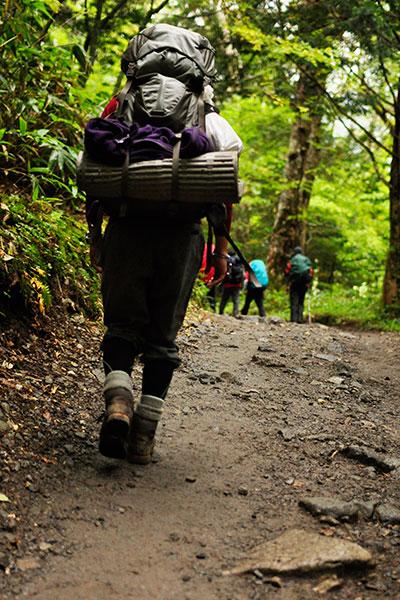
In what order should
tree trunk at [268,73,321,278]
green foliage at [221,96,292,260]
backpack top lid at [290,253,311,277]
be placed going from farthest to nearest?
green foliage at [221,96,292,260] → tree trunk at [268,73,321,278] → backpack top lid at [290,253,311,277]

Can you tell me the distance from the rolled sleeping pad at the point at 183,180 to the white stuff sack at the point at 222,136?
0.21 metres

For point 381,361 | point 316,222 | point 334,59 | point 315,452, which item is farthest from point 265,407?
point 316,222

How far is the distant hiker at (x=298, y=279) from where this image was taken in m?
14.9

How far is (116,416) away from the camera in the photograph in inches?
111

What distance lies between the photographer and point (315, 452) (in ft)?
12.5

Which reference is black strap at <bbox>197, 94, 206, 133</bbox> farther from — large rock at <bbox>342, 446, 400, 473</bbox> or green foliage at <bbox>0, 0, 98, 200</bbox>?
green foliage at <bbox>0, 0, 98, 200</bbox>

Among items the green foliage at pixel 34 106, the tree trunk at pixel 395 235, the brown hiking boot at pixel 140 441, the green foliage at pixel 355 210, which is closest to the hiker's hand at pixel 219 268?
the brown hiking boot at pixel 140 441

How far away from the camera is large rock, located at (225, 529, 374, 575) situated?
2.30 m

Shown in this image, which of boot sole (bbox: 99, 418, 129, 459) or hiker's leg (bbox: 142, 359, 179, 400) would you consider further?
hiker's leg (bbox: 142, 359, 179, 400)

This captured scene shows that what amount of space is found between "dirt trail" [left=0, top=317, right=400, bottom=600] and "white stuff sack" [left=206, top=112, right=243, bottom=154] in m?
1.72

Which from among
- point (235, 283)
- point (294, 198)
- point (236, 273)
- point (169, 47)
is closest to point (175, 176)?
point (169, 47)

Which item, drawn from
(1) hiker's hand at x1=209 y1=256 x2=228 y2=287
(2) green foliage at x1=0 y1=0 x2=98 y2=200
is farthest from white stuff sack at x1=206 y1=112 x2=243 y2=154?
(2) green foliage at x1=0 y1=0 x2=98 y2=200

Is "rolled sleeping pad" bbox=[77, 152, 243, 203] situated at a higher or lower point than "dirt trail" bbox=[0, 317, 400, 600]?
higher

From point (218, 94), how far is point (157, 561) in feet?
48.2
